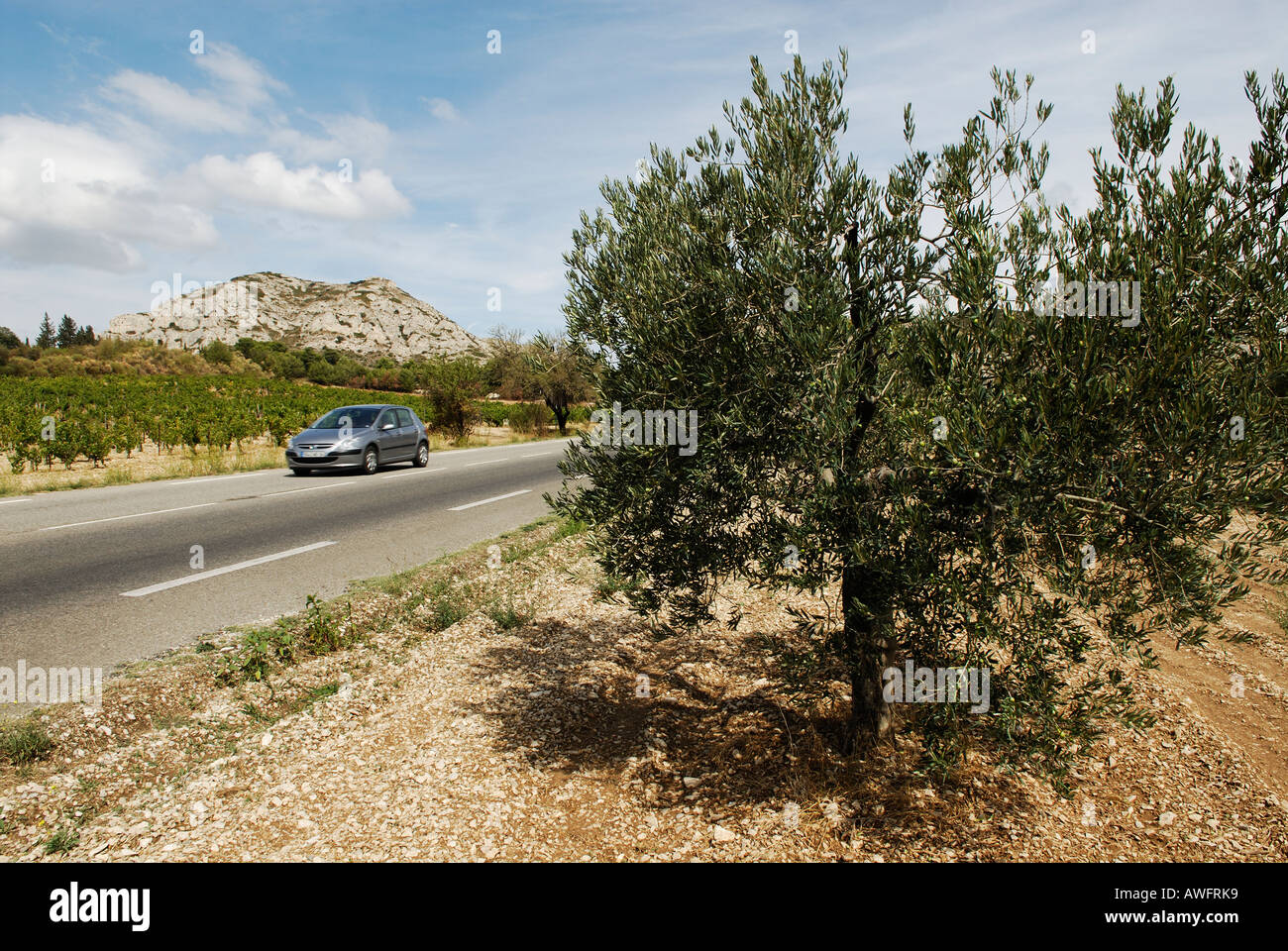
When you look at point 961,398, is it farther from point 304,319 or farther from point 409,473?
point 304,319

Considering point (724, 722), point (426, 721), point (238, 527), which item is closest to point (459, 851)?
point (426, 721)

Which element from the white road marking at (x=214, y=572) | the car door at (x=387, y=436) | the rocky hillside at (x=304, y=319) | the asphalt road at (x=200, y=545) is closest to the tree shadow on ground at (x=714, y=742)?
the asphalt road at (x=200, y=545)

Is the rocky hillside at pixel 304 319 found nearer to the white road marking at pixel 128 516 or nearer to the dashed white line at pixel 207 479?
the dashed white line at pixel 207 479

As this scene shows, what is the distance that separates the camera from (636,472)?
3.72m

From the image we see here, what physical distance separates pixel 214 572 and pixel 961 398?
27.7 ft

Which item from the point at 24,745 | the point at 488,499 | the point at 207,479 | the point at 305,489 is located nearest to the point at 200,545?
the point at 305,489

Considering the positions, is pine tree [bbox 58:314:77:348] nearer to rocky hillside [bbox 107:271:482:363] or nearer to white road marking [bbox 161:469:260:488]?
rocky hillside [bbox 107:271:482:363]

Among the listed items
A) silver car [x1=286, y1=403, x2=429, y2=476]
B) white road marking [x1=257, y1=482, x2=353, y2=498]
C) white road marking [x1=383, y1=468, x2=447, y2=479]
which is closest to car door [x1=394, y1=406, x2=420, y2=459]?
silver car [x1=286, y1=403, x2=429, y2=476]

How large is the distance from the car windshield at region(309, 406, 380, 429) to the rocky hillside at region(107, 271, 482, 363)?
91517 millimetres

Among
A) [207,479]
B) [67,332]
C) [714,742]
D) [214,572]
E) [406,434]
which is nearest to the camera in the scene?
[714,742]

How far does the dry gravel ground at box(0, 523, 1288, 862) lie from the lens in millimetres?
3564

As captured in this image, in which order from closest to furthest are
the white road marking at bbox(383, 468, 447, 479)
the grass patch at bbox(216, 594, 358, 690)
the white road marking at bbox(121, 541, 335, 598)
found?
the grass patch at bbox(216, 594, 358, 690)
the white road marking at bbox(121, 541, 335, 598)
the white road marking at bbox(383, 468, 447, 479)

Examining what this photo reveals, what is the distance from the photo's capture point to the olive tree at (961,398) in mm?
2672

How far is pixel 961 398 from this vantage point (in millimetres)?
2785
